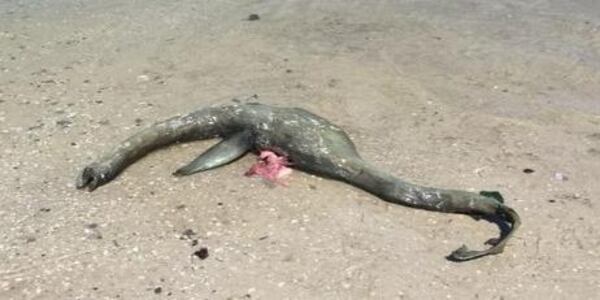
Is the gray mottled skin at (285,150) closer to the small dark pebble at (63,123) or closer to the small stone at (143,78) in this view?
the small dark pebble at (63,123)

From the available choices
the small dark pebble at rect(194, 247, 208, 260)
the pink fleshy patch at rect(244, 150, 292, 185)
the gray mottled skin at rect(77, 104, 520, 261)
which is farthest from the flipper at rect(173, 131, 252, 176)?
the small dark pebble at rect(194, 247, 208, 260)

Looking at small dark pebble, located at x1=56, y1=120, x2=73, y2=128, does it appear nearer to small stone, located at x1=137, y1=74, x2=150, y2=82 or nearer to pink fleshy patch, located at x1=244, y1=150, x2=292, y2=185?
small stone, located at x1=137, y1=74, x2=150, y2=82

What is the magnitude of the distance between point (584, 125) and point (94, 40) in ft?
14.6

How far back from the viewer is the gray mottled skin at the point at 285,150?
4.95 metres

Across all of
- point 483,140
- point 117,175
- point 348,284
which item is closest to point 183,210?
point 117,175

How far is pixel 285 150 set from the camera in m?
5.39

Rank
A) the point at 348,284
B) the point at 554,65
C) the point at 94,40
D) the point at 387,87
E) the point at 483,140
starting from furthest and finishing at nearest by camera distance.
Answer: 1. the point at 94,40
2. the point at 554,65
3. the point at 387,87
4. the point at 483,140
5. the point at 348,284

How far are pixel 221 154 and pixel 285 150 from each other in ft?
1.37

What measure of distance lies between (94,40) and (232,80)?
1705 mm

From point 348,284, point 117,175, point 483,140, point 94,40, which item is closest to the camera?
point 348,284

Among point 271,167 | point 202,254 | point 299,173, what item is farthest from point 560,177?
point 202,254

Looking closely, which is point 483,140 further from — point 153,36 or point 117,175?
point 153,36

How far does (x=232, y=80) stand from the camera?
22.7ft

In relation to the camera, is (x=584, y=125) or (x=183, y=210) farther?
(x=584, y=125)
